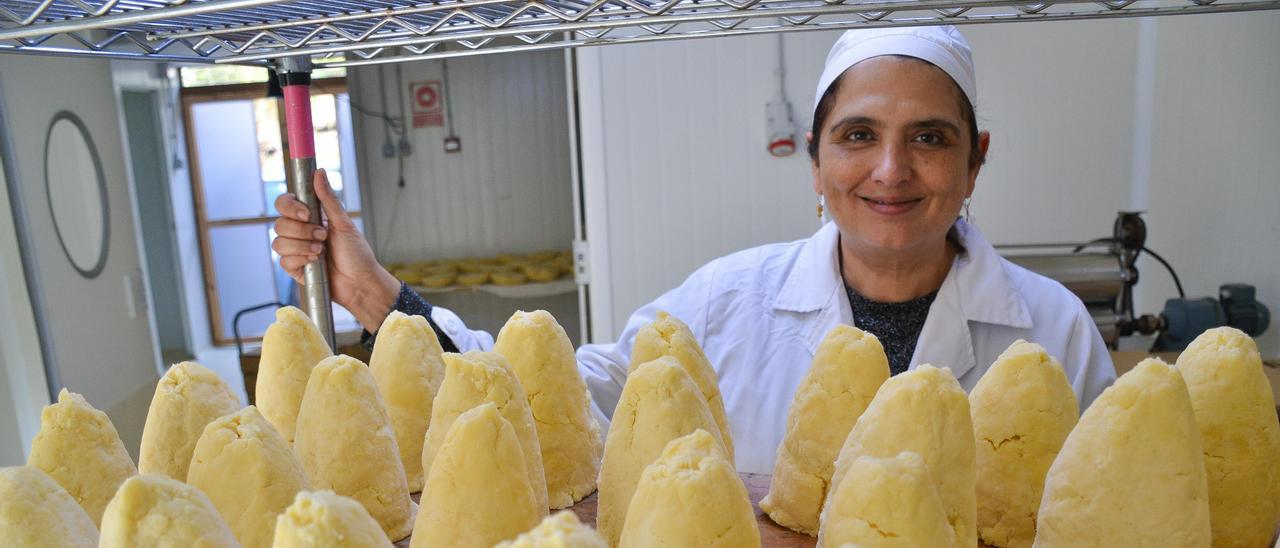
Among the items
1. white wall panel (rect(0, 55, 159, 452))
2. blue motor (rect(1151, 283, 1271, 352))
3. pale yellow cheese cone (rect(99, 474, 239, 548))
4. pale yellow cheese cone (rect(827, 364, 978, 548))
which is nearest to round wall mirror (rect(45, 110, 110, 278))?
white wall panel (rect(0, 55, 159, 452))

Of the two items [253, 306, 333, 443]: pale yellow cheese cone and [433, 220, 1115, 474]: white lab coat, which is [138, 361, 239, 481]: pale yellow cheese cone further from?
[433, 220, 1115, 474]: white lab coat

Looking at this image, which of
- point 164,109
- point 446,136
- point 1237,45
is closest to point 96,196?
point 446,136

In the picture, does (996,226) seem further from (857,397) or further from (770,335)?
(857,397)

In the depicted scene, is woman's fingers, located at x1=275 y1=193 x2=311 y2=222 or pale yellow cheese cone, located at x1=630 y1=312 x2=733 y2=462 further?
woman's fingers, located at x1=275 y1=193 x2=311 y2=222

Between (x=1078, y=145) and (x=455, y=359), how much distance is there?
2.58 m

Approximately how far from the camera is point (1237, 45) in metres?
2.20

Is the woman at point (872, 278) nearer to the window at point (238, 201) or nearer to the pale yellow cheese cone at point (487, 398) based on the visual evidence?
the pale yellow cheese cone at point (487, 398)

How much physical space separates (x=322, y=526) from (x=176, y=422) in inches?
14.2

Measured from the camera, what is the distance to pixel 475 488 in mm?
553

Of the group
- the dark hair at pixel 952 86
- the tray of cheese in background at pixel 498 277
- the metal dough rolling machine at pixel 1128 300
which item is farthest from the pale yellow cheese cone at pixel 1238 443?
the tray of cheese in background at pixel 498 277

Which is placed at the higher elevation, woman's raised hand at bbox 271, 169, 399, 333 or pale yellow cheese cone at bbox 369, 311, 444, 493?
woman's raised hand at bbox 271, 169, 399, 333

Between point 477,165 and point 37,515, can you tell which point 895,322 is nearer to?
point 37,515

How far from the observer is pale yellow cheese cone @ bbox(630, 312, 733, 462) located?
78 centimetres

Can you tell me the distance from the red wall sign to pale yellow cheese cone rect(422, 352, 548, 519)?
Answer: 13.4 ft
